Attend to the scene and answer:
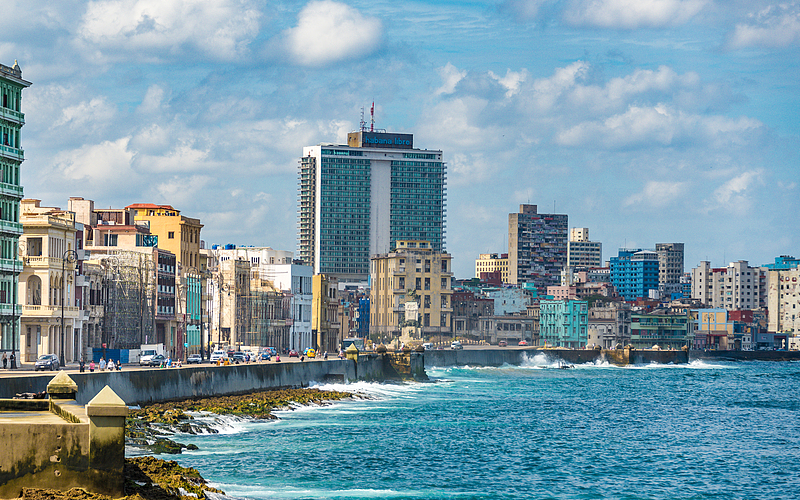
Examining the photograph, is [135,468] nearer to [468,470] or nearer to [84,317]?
[468,470]

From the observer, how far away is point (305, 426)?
6881 cm

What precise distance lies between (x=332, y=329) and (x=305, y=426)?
11507 centimetres

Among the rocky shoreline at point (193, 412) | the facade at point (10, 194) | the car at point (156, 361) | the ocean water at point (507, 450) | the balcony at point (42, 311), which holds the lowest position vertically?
the ocean water at point (507, 450)

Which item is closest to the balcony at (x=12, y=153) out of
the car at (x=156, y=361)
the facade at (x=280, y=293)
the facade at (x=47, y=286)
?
the facade at (x=47, y=286)

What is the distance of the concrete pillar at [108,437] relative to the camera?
25.3 meters

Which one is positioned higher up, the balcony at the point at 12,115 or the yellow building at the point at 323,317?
the balcony at the point at 12,115

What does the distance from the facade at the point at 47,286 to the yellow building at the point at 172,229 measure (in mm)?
40085

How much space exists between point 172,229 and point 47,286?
4785 centimetres

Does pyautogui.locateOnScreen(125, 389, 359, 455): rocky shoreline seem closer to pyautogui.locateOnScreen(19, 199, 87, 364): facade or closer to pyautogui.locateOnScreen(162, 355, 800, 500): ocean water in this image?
pyautogui.locateOnScreen(162, 355, 800, 500): ocean water

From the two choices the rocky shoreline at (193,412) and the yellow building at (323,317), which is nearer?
the rocky shoreline at (193,412)

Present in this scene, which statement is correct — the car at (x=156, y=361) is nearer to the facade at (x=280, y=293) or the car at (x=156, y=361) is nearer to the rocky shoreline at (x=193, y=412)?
the rocky shoreline at (x=193, y=412)

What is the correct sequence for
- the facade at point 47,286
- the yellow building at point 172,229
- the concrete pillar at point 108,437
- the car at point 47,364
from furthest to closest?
the yellow building at point 172,229, the facade at point 47,286, the car at point 47,364, the concrete pillar at point 108,437

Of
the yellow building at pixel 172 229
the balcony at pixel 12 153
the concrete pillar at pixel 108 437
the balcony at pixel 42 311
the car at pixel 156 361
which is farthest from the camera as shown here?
the yellow building at pixel 172 229

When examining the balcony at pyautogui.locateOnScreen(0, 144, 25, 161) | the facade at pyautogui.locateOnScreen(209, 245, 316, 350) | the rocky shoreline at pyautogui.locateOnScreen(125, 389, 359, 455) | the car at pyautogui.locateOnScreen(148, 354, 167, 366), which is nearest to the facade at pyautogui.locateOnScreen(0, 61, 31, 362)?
the balcony at pyautogui.locateOnScreen(0, 144, 25, 161)
